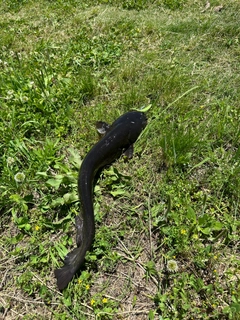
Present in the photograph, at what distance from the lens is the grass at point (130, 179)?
242 cm

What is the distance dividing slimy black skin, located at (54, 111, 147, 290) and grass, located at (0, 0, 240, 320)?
0.34ft

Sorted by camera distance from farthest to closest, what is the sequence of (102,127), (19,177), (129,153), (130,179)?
(102,127), (129,153), (130,179), (19,177)

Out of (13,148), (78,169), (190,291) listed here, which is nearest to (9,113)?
(13,148)

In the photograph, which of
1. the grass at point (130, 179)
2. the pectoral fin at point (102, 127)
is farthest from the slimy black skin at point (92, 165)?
the grass at point (130, 179)

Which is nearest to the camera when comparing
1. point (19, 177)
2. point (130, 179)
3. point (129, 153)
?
point (19, 177)

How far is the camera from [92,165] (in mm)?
2898

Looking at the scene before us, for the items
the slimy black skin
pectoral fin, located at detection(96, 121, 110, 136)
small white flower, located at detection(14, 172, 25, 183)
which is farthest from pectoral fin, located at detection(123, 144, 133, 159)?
small white flower, located at detection(14, 172, 25, 183)

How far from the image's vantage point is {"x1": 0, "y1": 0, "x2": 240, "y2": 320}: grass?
7.95 ft

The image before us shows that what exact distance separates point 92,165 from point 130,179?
44 centimetres

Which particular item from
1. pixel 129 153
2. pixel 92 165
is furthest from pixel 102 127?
pixel 92 165

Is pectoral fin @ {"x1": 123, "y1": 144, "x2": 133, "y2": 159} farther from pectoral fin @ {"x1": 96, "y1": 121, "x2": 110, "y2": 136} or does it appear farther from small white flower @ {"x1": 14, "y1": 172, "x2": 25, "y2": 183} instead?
small white flower @ {"x1": 14, "y1": 172, "x2": 25, "y2": 183}

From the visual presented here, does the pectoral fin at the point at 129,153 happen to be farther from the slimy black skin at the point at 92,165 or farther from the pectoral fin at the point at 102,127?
the pectoral fin at the point at 102,127

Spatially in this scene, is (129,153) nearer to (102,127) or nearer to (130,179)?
(130,179)

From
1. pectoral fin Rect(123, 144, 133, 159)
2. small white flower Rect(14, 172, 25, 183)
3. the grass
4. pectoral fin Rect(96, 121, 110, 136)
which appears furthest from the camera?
pectoral fin Rect(96, 121, 110, 136)
